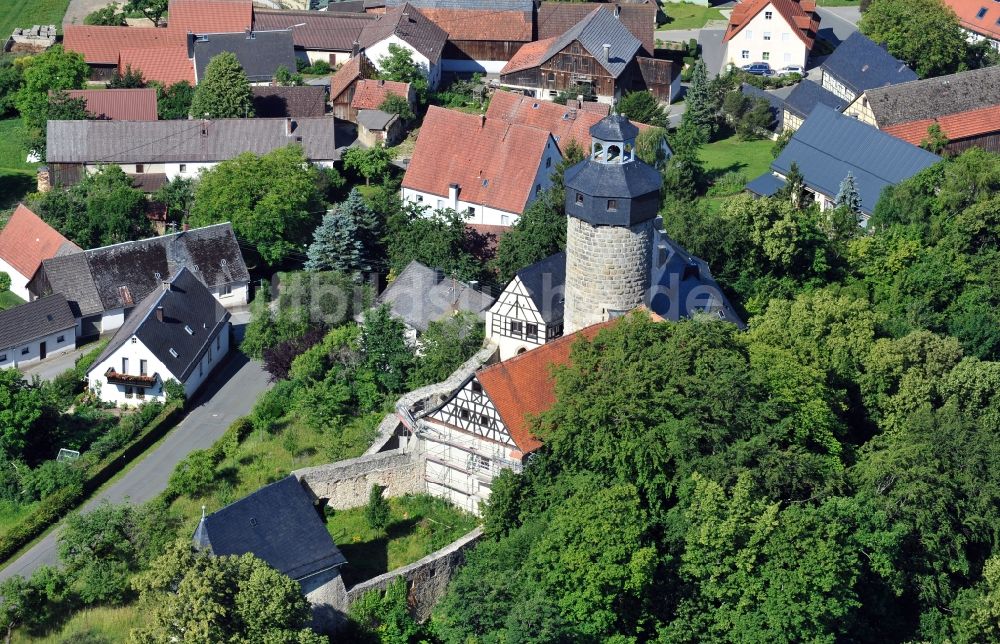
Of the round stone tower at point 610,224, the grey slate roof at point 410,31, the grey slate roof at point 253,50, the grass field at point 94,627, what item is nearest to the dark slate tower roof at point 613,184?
the round stone tower at point 610,224

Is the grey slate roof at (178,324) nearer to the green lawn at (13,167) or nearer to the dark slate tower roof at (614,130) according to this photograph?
the green lawn at (13,167)

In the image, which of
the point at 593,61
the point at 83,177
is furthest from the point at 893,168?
the point at 83,177

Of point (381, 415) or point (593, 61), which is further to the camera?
point (593, 61)

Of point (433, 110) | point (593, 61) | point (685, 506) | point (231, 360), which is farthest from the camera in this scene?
point (593, 61)

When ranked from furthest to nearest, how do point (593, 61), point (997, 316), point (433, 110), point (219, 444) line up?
1. point (593, 61)
2. point (433, 110)
3. point (997, 316)
4. point (219, 444)

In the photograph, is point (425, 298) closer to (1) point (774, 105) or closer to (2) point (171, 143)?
(2) point (171, 143)

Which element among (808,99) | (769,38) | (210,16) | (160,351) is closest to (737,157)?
(808,99)

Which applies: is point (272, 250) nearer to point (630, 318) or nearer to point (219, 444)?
point (219, 444)

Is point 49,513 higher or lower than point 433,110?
lower

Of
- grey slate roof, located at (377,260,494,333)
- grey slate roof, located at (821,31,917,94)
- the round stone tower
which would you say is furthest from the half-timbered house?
grey slate roof, located at (821,31,917,94)
